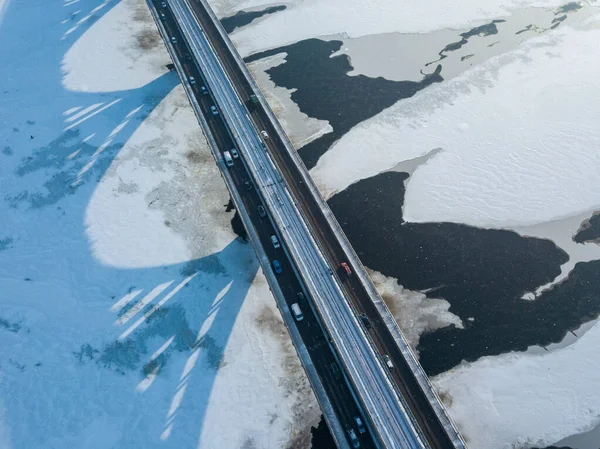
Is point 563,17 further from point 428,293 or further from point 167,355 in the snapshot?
point 167,355

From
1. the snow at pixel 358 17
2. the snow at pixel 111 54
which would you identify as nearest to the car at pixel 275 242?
the snow at pixel 111 54

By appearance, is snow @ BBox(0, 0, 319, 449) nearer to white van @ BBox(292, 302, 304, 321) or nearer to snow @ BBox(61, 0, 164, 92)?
snow @ BBox(61, 0, 164, 92)

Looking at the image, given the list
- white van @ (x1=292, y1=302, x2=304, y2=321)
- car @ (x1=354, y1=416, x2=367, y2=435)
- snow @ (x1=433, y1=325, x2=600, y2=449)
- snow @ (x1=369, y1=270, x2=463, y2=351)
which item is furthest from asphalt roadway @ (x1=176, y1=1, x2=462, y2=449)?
snow @ (x1=369, y1=270, x2=463, y2=351)

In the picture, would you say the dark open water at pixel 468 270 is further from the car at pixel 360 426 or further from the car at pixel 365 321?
the car at pixel 365 321

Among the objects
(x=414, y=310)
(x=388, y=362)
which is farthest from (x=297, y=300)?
(x=414, y=310)

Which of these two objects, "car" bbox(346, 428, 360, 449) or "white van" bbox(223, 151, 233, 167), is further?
"white van" bbox(223, 151, 233, 167)

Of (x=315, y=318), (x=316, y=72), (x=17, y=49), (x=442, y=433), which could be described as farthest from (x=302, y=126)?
(x=17, y=49)
